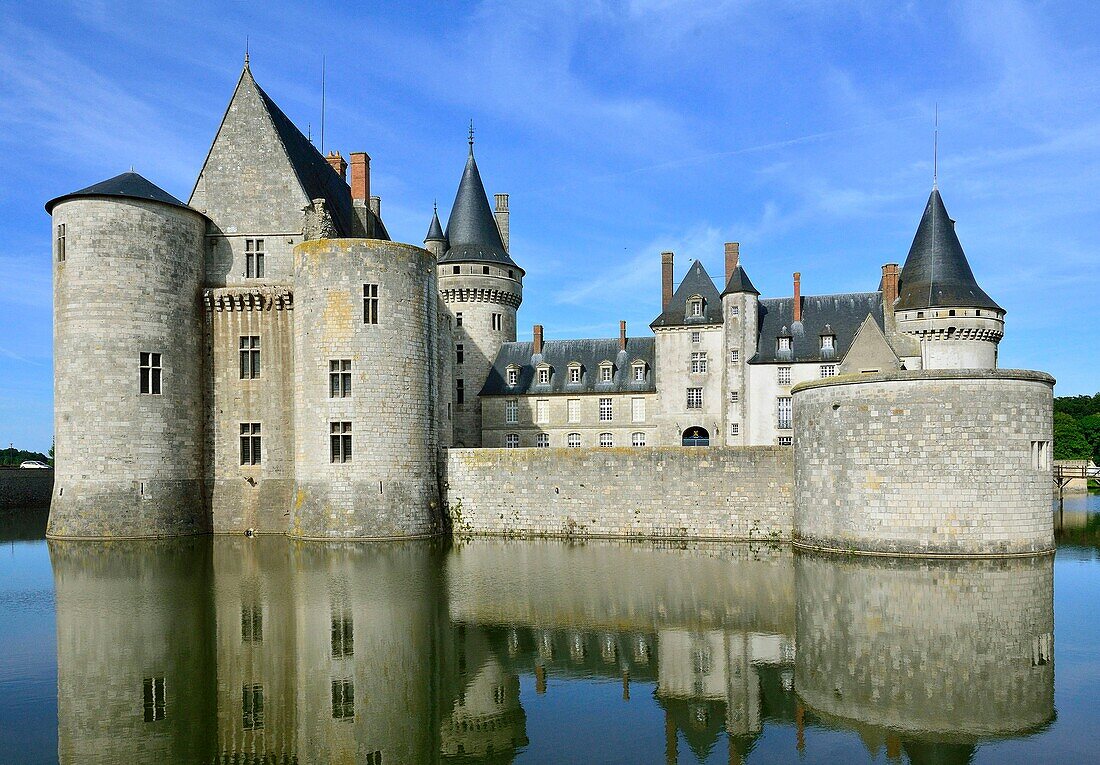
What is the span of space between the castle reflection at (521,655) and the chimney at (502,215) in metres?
25.5

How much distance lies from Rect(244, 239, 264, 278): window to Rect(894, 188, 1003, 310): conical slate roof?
2458cm

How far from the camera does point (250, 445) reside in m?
24.4

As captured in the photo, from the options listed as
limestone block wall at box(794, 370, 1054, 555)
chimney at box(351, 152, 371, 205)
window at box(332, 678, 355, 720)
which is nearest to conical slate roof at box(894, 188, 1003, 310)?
limestone block wall at box(794, 370, 1054, 555)

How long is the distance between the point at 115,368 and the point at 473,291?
18186 millimetres

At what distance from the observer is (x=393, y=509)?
22.2m

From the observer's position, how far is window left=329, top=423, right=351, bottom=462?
22.2m

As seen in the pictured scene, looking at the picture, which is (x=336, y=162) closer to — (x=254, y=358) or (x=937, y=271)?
(x=254, y=358)

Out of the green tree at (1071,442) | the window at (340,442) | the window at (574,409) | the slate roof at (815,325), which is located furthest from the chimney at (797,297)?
the green tree at (1071,442)

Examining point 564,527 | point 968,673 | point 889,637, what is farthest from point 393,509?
point 968,673

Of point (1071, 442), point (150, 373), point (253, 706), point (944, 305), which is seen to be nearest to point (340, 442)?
point (150, 373)

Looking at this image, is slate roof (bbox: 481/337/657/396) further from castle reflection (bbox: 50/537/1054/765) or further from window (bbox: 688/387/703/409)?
castle reflection (bbox: 50/537/1054/765)

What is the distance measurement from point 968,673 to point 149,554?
57.8ft

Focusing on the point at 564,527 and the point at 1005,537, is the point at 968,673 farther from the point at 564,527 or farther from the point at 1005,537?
the point at 564,527

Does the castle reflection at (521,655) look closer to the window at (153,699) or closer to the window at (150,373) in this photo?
the window at (153,699)
